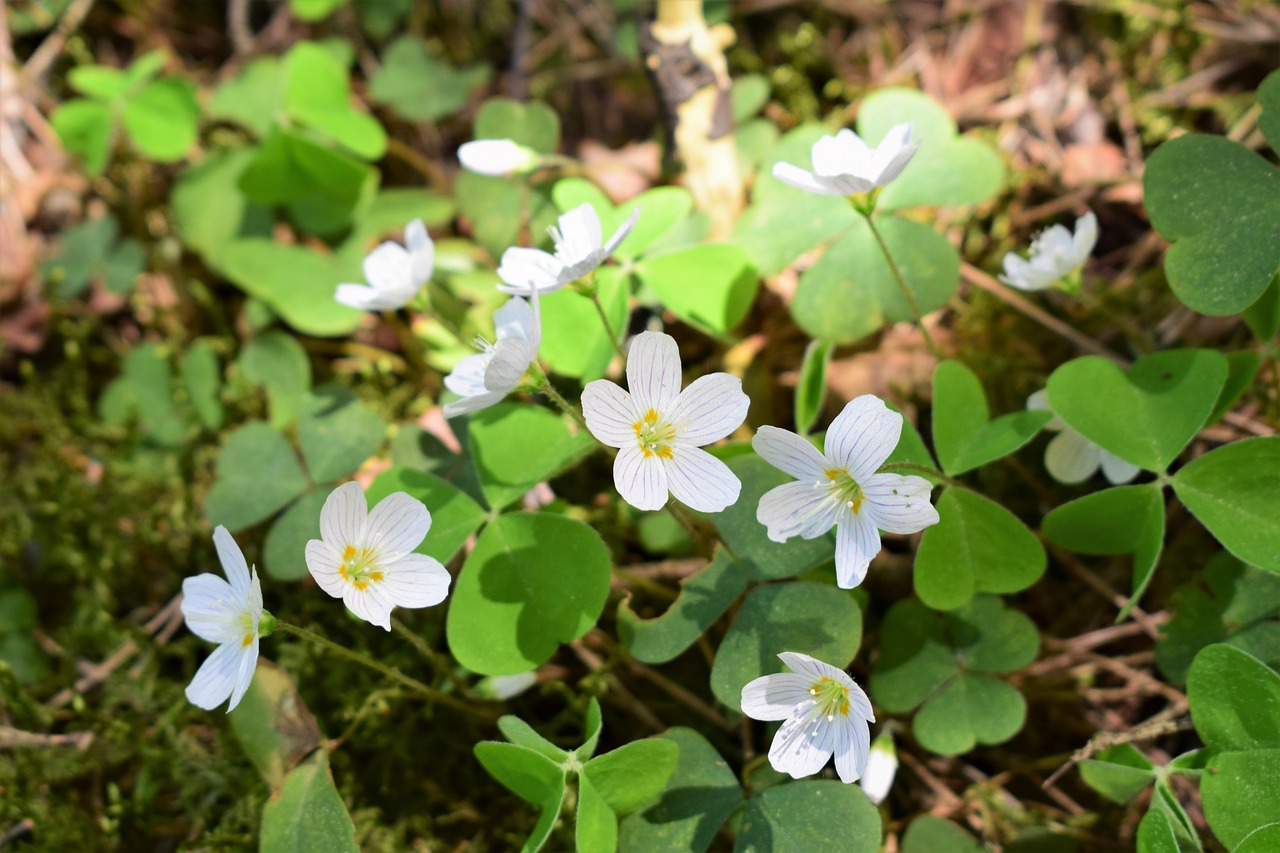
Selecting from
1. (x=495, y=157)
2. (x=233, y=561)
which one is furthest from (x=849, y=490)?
(x=495, y=157)

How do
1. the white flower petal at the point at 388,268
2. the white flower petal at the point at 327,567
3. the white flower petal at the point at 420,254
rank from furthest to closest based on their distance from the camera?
the white flower petal at the point at 388,268 → the white flower petal at the point at 420,254 → the white flower petal at the point at 327,567

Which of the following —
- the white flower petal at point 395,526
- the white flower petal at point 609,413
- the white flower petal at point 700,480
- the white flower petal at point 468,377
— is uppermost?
the white flower petal at point 609,413

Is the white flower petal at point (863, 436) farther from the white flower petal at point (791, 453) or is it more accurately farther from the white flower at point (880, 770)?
the white flower at point (880, 770)

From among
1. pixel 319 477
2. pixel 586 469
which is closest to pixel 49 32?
pixel 319 477

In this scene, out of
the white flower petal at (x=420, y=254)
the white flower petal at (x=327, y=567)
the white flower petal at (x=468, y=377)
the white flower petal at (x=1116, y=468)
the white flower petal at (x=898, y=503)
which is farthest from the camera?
the white flower petal at (x=420, y=254)

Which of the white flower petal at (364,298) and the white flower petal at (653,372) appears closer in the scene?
the white flower petal at (653,372)

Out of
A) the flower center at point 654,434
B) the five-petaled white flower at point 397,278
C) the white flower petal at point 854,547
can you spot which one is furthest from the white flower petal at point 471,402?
the white flower petal at point 854,547

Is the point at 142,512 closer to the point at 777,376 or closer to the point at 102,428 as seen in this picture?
the point at 102,428
